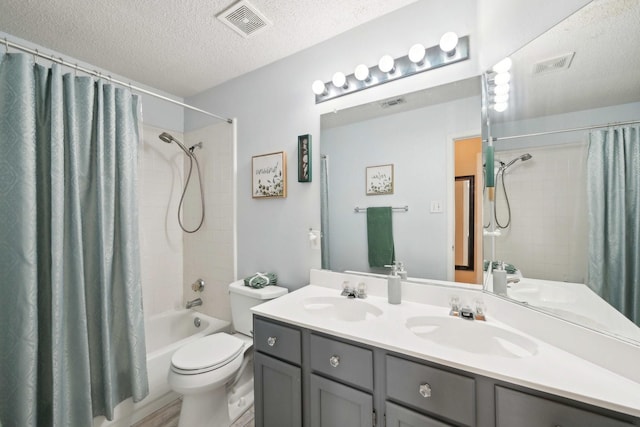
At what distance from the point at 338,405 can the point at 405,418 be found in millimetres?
280

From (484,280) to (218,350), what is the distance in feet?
5.04

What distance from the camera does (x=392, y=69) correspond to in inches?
56.4

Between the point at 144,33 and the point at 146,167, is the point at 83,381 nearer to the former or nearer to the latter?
the point at 146,167

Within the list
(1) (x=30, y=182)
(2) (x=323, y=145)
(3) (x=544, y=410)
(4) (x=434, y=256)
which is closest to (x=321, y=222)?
(2) (x=323, y=145)

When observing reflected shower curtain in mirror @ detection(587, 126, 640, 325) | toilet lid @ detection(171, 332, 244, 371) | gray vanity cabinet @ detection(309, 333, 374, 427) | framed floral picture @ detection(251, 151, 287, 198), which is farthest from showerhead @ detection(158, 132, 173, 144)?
reflected shower curtain in mirror @ detection(587, 126, 640, 325)

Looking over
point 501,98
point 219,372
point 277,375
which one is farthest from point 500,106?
point 219,372

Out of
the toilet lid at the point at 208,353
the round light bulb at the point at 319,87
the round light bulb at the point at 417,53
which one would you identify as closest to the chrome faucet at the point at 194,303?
the toilet lid at the point at 208,353

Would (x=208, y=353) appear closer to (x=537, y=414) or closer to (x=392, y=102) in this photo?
(x=537, y=414)

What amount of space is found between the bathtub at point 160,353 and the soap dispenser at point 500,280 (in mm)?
1949

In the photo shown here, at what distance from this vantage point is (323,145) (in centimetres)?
170

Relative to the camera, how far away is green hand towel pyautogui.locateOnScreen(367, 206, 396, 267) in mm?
1469

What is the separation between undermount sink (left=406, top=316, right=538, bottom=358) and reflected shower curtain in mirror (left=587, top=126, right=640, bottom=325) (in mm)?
307

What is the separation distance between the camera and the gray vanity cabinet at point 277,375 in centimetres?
116

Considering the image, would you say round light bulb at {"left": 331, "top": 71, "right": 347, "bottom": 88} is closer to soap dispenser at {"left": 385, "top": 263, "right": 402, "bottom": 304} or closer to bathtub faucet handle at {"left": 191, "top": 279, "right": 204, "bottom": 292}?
soap dispenser at {"left": 385, "top": 263, "right": 402, "bottom": 304}
